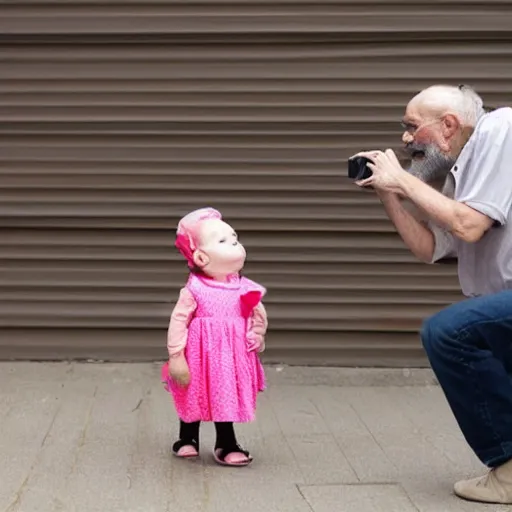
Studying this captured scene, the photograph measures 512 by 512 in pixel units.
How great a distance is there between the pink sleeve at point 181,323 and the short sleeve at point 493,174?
1.23 meters

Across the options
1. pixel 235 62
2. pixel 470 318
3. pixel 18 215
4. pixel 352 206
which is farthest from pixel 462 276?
pixel 18 215

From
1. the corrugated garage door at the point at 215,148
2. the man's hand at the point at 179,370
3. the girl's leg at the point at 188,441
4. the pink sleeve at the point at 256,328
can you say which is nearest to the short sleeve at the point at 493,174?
the pink sleeve at the point at 256,328

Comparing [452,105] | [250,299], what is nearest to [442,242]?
[452,105]

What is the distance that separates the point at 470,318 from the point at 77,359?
3.05 m

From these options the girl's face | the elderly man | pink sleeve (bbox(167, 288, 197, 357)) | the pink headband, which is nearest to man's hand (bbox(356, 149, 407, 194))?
the elderly man

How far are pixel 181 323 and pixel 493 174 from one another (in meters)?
1.42

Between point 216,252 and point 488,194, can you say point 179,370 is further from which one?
point 488,194

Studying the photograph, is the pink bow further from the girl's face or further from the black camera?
the black camera

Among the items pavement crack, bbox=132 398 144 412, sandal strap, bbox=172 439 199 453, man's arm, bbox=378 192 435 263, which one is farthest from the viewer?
pavement crack, bbox=132 398 144 412

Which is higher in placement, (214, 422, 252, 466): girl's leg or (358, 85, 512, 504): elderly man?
(358, 85, 512, 504): elderly man

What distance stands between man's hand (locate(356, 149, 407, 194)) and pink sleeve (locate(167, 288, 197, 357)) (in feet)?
2.99

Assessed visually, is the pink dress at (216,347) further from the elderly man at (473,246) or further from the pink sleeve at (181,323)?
the elderly man at (473,246)

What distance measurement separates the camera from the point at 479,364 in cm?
444

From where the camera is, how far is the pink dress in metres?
4.98
